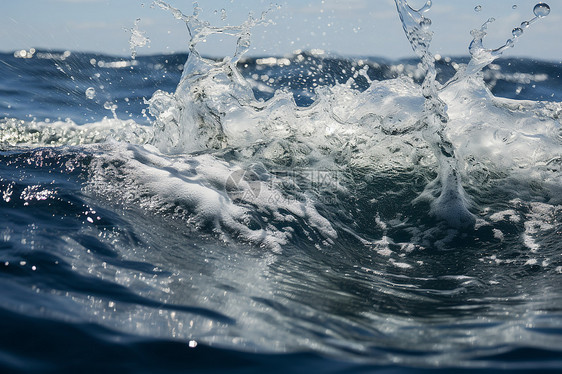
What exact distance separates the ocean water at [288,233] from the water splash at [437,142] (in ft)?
0.04

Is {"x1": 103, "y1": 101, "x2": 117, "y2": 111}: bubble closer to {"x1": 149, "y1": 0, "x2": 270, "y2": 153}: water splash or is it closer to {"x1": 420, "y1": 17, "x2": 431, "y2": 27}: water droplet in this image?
{"x1": 149, "y1": 0, "x2": 270, "y2": 153}: water splash

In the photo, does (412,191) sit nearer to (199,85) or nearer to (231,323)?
(199,85)

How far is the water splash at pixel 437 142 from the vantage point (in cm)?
322

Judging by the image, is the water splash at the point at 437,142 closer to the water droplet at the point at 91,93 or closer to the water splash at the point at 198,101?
the water splash at the point at 198,101

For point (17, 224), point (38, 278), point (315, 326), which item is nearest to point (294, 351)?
point (315, 326)

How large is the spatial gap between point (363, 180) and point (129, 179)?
4.98 feet

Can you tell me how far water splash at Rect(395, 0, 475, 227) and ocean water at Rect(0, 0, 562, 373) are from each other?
0.01 metres

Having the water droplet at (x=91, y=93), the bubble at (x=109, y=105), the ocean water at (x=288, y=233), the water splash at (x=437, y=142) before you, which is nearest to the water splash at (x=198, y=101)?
the ocean water at (x=288, y=233)

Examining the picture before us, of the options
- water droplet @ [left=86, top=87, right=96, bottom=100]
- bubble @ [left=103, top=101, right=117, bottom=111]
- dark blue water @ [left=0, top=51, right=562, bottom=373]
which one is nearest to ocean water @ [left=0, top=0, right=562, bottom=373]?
dark blue water @ [left=0, top=51, right=562, bottom=373]

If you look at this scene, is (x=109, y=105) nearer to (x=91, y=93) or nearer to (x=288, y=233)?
(x=91, y=93)

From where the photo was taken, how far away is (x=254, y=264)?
8.00ft

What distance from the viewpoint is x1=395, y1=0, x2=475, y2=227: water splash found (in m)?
3.22

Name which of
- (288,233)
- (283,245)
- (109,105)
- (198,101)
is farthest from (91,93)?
(283,245)

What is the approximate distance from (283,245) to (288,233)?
0.15 metres
